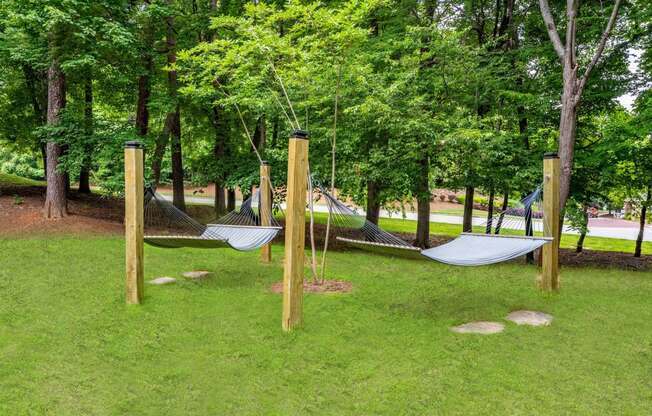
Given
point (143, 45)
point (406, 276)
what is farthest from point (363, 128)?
point (143, 45)

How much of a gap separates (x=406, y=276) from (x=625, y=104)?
531 centimetres

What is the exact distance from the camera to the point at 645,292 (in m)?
5.30

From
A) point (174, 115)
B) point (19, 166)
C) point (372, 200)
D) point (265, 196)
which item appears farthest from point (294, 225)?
point (19, 166)

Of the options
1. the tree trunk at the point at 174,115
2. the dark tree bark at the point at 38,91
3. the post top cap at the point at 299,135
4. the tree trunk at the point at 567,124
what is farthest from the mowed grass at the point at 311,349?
the dark tree bark at the point at 38,91

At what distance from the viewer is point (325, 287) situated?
5113mm

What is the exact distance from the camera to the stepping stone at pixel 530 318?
158 inches

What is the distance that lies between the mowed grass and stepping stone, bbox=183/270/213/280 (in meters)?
0.13

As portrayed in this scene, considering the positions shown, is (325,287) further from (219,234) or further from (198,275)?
(198,275)

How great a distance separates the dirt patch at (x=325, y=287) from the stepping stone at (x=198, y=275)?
89cm

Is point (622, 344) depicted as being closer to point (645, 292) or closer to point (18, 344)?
point (645, 292)

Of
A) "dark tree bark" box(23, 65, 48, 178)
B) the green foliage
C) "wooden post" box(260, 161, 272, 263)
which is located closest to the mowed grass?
"wooden post" box(260, 161, 272, 263)

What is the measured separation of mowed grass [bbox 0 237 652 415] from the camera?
8.73ft

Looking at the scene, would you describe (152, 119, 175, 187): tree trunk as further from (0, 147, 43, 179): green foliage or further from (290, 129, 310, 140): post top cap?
(0, 147, 43, 179): green foliage

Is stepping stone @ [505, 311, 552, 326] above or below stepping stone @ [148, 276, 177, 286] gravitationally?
below
